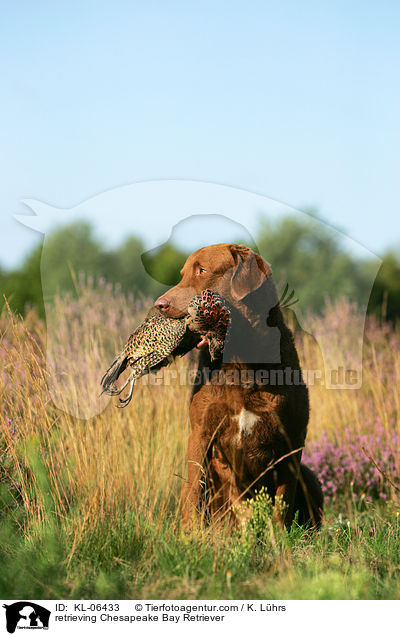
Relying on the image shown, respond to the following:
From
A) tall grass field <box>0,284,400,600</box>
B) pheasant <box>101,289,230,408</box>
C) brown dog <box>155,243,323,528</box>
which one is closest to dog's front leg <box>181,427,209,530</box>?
brown dog <box>155,243,323,528</box>

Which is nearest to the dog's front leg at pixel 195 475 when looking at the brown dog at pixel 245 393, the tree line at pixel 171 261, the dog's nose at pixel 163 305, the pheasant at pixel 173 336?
the brown dog at pixel 245 393

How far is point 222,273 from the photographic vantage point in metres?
3.47

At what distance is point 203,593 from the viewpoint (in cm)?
282

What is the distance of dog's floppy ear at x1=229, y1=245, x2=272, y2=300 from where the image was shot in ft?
11.2

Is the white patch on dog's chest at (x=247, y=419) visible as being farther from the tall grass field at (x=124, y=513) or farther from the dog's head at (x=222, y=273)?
the dog's head at (x=222, y=273)

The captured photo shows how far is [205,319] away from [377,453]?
287 cm

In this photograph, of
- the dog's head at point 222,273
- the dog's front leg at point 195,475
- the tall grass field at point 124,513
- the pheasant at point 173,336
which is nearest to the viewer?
the tall grass field at point 124,513

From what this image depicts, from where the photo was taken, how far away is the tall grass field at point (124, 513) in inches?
115

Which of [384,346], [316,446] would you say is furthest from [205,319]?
[384,346]

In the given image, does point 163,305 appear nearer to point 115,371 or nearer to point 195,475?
point 115,371
